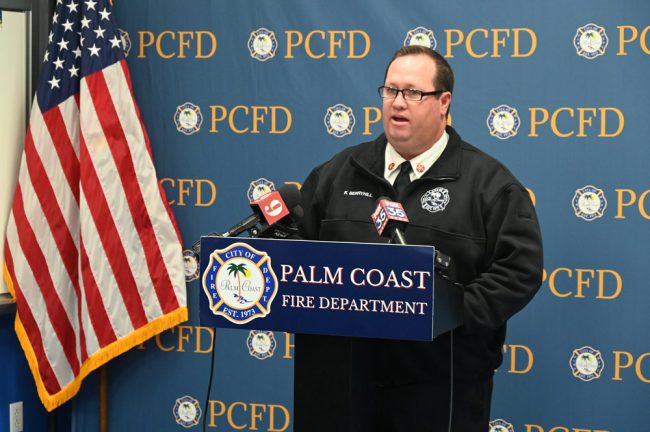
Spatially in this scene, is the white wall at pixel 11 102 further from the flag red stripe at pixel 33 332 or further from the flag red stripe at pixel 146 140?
the flag red stripe at pixel 146 140

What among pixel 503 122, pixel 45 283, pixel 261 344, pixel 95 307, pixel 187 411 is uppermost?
pixel 503 122

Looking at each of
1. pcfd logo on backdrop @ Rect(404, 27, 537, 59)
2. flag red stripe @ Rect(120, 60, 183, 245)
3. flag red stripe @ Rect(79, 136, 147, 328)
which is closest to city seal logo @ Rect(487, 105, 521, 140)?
pcfd logo on backdrop @ Rect(404, 27, 537, 59)

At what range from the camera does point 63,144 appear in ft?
12.9

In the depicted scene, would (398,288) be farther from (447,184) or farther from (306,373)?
(447,184)

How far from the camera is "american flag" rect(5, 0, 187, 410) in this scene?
154 inches

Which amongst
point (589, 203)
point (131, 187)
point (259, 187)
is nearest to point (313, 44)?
point (259, 187)

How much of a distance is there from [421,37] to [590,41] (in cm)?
70

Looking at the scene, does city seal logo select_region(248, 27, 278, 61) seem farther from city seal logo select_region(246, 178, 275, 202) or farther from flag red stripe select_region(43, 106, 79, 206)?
flag red stripe select_region(43, 106, 79, 206)

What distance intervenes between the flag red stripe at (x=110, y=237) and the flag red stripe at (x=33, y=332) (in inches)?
16.8

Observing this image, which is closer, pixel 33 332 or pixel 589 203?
pixel 589 203

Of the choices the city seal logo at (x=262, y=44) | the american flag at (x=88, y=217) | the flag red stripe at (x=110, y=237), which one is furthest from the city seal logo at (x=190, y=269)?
the city seal logo at (x=262, y=44)

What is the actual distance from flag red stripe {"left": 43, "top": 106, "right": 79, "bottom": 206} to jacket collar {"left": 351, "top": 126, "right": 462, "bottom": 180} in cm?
183

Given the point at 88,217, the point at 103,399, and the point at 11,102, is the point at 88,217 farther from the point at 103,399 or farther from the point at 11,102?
the point at 103,399

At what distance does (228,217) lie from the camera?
404cm
